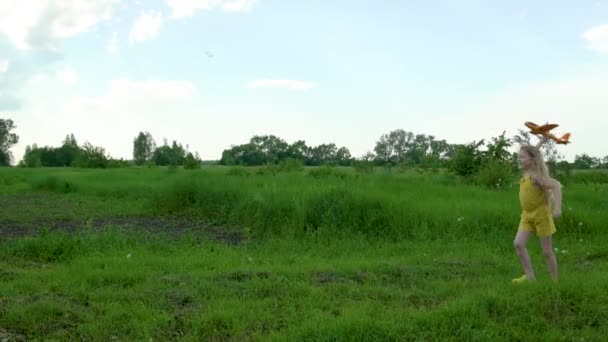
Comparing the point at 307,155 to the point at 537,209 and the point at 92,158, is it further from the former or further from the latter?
the point at 537,209

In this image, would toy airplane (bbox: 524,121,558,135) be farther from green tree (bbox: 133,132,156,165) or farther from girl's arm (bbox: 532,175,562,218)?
green tree (bbox: 133,132,156,165)

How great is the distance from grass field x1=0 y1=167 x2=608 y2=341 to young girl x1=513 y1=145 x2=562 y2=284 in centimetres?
34

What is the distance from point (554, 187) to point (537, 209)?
34 cm

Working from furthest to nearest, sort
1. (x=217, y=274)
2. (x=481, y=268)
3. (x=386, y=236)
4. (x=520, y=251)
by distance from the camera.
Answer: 1. (x=386, y=236)
2. (x=481, y=268)
3. (x=217, y=274)
4. (x=520, y=251)

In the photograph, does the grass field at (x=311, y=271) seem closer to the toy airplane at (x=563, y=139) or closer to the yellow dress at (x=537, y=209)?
the yellow dress at (x=537, y=209)

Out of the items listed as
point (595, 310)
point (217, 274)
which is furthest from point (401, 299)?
point (217, 274)

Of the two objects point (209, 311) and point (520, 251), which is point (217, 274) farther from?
point (520, 251)

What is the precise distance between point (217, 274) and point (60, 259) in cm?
291

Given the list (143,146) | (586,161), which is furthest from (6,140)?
(586,161)

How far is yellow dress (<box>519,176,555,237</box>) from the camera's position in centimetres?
593

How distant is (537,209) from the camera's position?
596 centimetres

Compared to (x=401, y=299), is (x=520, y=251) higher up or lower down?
higher up

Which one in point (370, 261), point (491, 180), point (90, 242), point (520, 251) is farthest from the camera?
point (491, 180)

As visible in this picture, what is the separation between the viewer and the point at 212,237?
9945mm
